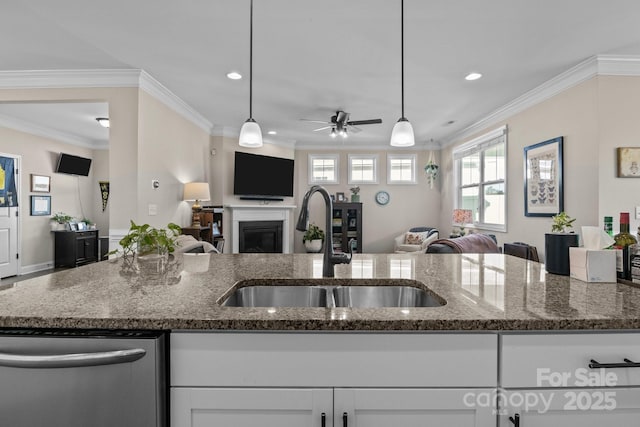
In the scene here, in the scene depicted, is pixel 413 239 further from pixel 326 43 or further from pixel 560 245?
pixel 560 245

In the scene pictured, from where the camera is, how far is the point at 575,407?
82cm

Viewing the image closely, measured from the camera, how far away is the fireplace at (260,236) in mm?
6016

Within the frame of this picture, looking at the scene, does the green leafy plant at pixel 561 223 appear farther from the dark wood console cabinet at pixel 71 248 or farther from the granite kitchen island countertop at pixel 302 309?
the dark wood console cabinet at pixel 71 248

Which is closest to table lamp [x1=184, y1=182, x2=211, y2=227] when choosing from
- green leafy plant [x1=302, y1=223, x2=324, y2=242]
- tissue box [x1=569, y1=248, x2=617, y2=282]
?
green leafy plant [x1=302, y1=223, x2=324, y2=242]

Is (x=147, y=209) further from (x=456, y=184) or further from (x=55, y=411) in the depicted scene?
(x=456, y=184)

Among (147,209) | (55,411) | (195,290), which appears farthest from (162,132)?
(55,411)

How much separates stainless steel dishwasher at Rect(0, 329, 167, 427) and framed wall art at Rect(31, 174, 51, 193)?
6.45m

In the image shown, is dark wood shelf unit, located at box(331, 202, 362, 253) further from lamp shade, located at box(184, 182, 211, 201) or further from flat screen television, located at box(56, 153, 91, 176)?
flat screen television, located at box(56, 153, 91, 176)

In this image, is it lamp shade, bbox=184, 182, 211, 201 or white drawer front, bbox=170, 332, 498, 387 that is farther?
lamp shade, bbox=184, 182, 211, 201

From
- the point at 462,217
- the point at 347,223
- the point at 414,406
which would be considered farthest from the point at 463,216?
the point at 414,406

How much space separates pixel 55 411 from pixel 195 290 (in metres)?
0.43

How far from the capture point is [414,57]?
3082mm

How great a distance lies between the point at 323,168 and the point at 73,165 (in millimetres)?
4829

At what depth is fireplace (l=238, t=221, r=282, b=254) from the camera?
19.7 feet
